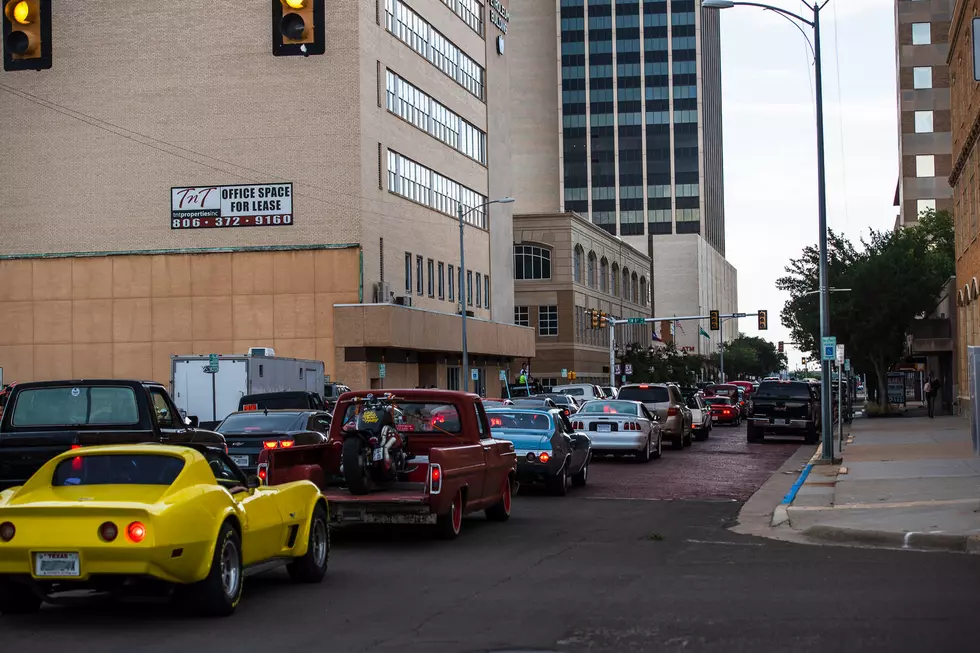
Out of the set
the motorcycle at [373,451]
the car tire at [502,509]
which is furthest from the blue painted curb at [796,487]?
the motorcycle at [373,451]

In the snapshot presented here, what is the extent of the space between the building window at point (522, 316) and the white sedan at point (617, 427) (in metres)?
66.9

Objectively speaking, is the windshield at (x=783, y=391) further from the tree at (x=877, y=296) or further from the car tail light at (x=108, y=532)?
the car tail light at (x=108, y=532)

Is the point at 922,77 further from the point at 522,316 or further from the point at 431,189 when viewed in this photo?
the point at 431,189

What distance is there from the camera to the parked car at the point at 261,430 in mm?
20719

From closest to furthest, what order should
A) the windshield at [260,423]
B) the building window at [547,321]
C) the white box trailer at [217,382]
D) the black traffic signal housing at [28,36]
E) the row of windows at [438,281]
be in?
1. the black traffic signal housing at [28,36]
2. the windshield at [260,423]
3. the white box trailer at [217,382]
4. the row of windows at [438,281]
5. the building window at [547,321]

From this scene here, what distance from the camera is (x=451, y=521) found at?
15.2m

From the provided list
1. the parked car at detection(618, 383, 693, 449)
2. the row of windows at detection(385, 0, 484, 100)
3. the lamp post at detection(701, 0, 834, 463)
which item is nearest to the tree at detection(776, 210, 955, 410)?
the row of windows at detection(385, 0, 484, 100)

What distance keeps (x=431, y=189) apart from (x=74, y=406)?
52658 mm

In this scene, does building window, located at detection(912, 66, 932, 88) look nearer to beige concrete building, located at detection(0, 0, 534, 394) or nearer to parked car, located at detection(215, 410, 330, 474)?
beige concrete building, located at detection(0, 0, 534, 394)

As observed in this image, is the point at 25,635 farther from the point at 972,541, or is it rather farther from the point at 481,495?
the point at 972,541

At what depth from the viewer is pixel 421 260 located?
6625cm

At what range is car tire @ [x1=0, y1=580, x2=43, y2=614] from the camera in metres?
9.87

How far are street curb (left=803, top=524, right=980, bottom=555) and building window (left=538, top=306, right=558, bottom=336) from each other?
83709 mm

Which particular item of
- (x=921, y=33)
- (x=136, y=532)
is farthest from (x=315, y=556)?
(x=921, y=33)
